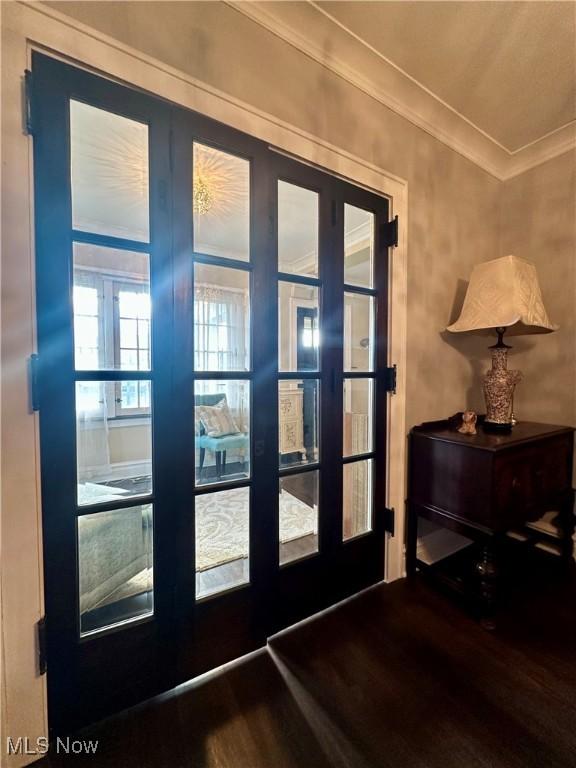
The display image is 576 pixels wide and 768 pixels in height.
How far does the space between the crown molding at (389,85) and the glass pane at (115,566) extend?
1.97 meters

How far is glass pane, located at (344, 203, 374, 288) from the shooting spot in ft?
5.08

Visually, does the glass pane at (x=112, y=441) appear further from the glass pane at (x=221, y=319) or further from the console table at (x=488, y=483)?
the console table at (x=488, y=483)

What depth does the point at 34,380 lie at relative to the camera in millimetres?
907

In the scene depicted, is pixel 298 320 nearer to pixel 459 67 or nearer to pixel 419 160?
pixel 419 160

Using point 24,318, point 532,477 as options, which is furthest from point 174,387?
point 532,477

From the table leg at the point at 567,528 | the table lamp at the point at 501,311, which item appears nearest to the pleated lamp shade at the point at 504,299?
the table lamp at the point at 501,311

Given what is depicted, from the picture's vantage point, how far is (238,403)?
1.30 metres

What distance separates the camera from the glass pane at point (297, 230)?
4.51ft

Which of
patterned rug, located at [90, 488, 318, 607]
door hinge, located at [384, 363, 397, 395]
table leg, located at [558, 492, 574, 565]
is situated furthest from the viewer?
table leg, located at [558, 492, 574, 565]

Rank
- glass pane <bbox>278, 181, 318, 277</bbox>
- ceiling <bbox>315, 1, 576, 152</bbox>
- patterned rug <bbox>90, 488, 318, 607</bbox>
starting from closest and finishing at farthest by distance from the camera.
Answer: patterned rug <bbox>90, 488, 318, 607</bbox>
ceiling <bbox>315, 1, 576, 152</bbox>
glass pane <bbox>278, 181, 318, 277</bbox>

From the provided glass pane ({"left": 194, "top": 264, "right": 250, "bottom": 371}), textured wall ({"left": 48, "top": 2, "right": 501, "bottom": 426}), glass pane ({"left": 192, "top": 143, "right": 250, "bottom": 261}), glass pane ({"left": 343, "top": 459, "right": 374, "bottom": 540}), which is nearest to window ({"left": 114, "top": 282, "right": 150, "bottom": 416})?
glass pane ({"left": 194, "top": 264, "right": 250, "bottom": 371})

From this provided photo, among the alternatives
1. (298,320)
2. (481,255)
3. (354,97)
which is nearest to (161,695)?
(298,320)

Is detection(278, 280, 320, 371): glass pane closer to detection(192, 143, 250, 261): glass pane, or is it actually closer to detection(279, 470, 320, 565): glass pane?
detection(192, 143, 250, 261): glass pane

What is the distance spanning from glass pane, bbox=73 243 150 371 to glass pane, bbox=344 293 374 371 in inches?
36.7
